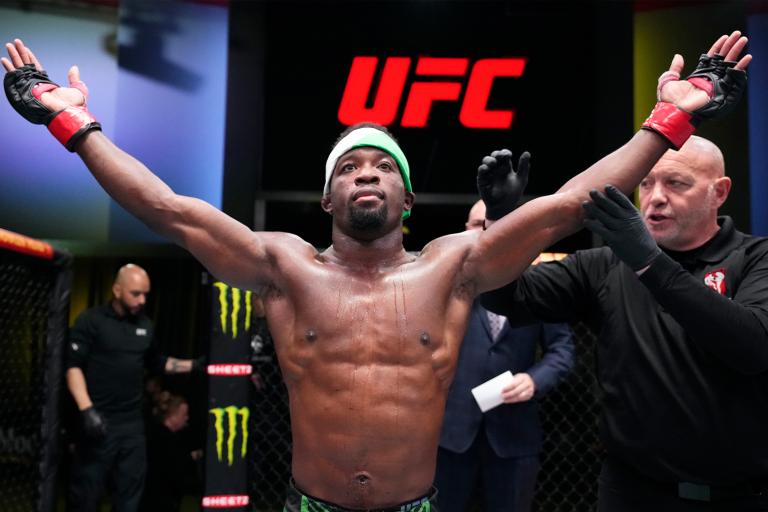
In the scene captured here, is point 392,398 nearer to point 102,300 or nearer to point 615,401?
point 615,401

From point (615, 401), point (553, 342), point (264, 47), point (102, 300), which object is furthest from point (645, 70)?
point (102, 300)

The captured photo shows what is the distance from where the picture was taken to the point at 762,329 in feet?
Answer: 5.73

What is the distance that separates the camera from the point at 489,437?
272cm

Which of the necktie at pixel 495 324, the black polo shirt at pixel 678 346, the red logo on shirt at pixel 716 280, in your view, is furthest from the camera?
the necktie at pixel 495 324

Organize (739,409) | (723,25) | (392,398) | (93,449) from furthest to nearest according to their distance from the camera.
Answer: (723,25), (93,449), (739,409), (392,398)

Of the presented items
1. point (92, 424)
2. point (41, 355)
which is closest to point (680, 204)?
point (41, 355)

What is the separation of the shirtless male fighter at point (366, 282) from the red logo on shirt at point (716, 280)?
1.53 ft

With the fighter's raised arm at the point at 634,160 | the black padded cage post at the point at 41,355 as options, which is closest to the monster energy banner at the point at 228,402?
the black padded cage post at the point at 41,355

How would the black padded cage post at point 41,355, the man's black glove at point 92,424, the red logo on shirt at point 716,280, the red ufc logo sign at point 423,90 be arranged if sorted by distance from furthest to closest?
the red ufc logo sign at point 423,90 < the man's black glove at point 92,424 < the black padded cage post at point 41,355 < the red logo on shirt at point 716,280

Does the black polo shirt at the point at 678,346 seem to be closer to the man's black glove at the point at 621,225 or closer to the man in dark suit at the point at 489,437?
the man's black glove at the point at 621,225

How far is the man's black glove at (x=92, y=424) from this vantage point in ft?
12.4

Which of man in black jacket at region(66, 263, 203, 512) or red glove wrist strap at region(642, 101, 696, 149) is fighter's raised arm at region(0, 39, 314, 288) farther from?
man in black jacket at region(66, 263, 203, 512)

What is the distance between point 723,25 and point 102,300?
4.63 metres

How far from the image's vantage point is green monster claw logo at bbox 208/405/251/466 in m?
3.29
